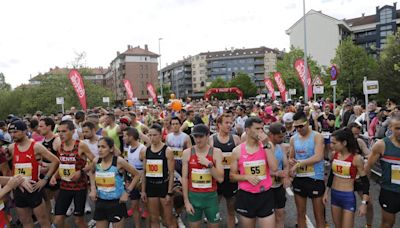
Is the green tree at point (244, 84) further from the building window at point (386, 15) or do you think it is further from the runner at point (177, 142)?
the runner at point (177, 142)

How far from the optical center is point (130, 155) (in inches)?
218

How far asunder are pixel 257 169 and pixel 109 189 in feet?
6.66

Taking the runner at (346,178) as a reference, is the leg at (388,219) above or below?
below

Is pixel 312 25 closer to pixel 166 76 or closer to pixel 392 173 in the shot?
pixel 392 173

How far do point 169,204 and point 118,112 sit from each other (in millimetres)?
6793

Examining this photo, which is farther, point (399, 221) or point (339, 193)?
point (399, 221)

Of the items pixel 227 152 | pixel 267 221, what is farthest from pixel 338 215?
pixel 227 152

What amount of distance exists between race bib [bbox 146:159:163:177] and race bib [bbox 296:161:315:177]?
2.05m

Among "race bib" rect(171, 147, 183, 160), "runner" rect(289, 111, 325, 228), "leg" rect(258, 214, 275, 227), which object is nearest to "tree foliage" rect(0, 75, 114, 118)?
"race bib" rect(171, 147, 183, 160)

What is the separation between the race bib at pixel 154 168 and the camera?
498 centimetres

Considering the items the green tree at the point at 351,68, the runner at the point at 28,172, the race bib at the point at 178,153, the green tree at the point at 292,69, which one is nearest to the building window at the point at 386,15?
the green tree at the point at 292,69

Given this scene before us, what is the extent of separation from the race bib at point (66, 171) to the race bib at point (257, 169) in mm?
2705

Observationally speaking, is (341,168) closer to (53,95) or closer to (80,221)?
(80,221)

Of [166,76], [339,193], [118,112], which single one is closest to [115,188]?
[339,193]
